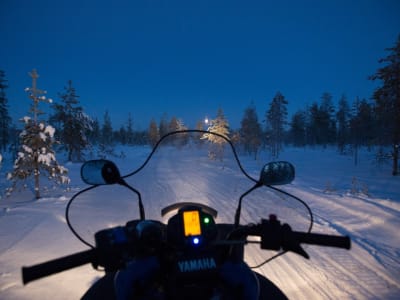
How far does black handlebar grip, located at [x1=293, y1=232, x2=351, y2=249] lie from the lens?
1651mm

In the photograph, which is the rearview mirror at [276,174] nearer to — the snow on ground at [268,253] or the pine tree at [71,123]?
the snow on ground at [268,253]

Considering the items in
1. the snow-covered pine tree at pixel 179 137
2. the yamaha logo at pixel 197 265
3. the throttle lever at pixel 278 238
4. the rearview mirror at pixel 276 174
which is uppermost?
the snow-covered pine tree at pixel 179 137

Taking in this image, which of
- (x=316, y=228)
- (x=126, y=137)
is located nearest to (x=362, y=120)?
(x=316, y=228)

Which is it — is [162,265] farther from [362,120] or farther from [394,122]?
[362,120]

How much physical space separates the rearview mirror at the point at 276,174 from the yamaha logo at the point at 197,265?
0.90 m

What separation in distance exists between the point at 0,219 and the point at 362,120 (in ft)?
172

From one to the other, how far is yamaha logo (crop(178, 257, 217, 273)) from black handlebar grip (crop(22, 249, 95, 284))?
1.89 ft

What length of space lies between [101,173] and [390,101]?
90.4 feet

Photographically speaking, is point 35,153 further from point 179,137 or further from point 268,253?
point 268,253

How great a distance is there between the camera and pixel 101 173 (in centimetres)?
182

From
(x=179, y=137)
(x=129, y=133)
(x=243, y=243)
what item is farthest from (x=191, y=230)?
(x=129, y=133)

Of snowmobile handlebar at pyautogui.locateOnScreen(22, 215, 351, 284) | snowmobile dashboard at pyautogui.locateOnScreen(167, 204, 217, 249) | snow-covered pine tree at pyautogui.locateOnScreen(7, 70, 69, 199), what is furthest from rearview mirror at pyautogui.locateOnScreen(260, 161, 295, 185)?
snow-covered pine tree at pyautogui.locateOnScreen(7, 70, 69, 199)

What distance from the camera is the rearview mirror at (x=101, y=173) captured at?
182cm

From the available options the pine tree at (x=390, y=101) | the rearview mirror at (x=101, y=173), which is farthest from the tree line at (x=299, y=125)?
the rearview mirror at (x=101, y=173)
